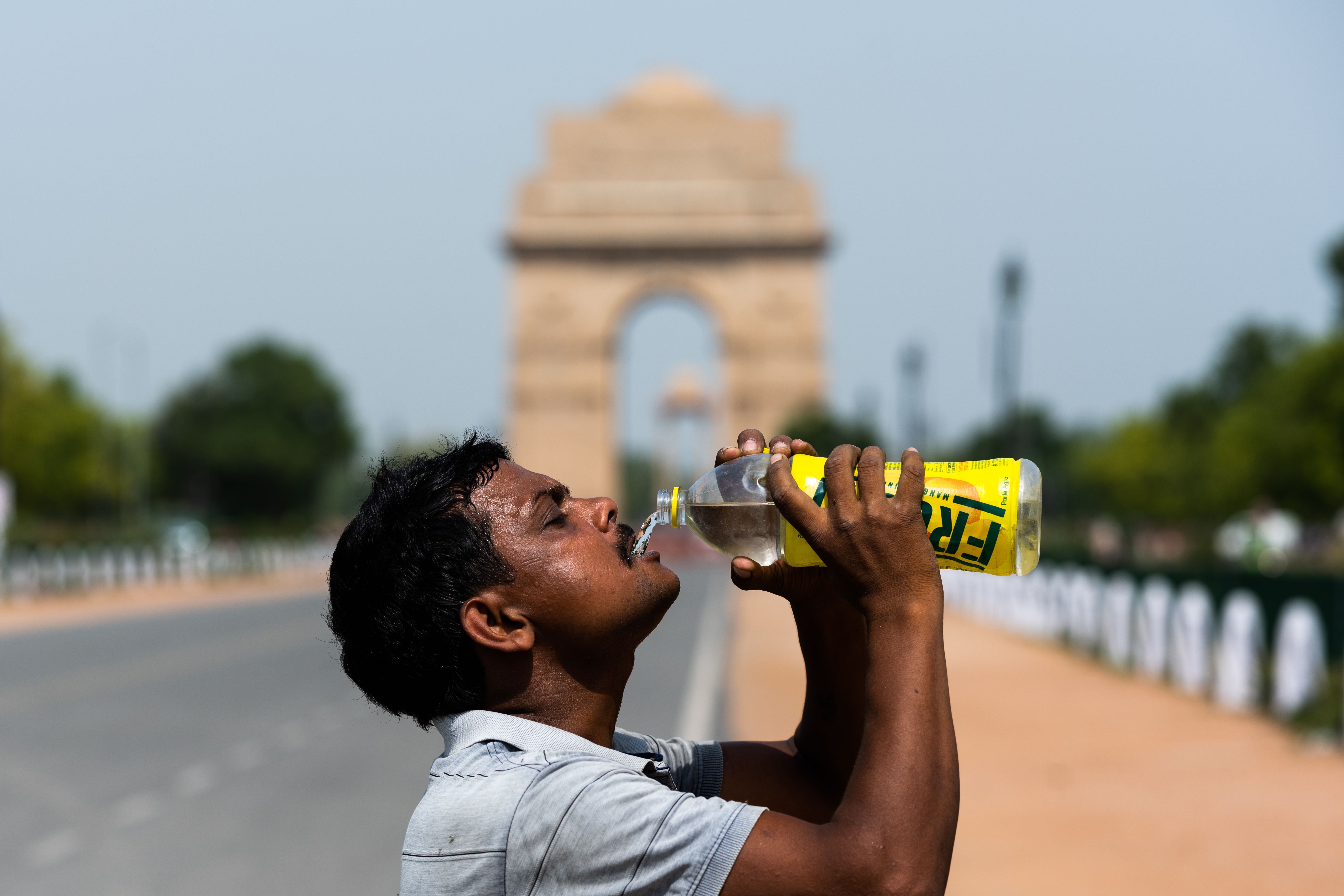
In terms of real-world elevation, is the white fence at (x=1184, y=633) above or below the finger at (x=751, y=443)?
below

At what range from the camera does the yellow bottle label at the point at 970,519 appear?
7.14 ft

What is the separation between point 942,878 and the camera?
1.73 m

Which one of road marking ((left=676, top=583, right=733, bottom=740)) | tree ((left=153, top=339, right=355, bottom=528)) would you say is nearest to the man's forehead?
road marking ((left=676, top=583, right=733, bottom=740))

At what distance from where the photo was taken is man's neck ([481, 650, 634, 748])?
2014mm

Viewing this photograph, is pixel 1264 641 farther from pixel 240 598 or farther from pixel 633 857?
pixel 240 598

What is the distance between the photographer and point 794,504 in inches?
72.9

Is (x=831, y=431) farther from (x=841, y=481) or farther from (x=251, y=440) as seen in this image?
(x=841, y=481)

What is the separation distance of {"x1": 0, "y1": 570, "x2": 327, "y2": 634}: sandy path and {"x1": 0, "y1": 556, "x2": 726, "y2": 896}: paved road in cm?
772

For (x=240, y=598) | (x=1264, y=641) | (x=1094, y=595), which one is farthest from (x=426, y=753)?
(x=240, y=598)

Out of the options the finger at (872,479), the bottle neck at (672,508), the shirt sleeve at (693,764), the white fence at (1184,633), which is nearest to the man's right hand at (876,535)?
the finger at (872,479)

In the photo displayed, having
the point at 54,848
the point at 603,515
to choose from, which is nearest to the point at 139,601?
the point at 54,848

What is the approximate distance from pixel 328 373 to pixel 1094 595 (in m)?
68.7

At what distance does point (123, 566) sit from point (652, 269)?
3179 centimetres

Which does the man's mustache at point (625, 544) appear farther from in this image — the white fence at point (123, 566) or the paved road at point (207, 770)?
the white fence at point (123, 566)
